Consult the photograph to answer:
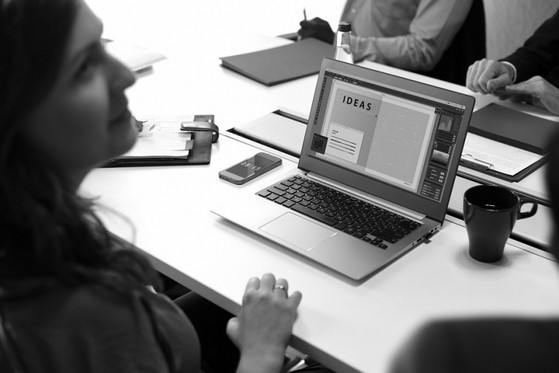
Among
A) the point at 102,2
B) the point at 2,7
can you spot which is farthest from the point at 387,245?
the point at 102,2

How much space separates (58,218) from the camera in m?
0.85

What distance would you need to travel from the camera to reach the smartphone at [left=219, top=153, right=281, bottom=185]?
1.66 metres

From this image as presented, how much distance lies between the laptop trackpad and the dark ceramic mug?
0.27 metres

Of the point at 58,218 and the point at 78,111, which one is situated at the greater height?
the point at 78,111

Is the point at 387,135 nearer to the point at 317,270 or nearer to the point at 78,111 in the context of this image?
the point at 317,270

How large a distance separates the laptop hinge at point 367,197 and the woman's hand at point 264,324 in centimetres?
36

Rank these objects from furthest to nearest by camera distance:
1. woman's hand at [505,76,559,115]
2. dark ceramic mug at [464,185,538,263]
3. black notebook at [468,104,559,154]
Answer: woman's hand at [505,76,559,115], black notebook at [468,104,559,154], dark ceramic mug at [464,185,538,263]

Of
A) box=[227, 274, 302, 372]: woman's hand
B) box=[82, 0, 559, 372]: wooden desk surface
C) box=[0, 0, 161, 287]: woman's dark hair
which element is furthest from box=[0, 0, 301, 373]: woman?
box=[227, 274, 302, 372]: woman's hand

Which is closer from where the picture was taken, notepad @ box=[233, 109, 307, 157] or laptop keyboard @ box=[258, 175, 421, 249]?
laptop keyboard @ box=[258, 175, 421, 249]

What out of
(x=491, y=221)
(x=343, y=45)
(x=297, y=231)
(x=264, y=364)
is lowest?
(x=264, y=364)

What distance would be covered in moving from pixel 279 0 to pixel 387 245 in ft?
12.6

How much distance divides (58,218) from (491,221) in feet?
2.70

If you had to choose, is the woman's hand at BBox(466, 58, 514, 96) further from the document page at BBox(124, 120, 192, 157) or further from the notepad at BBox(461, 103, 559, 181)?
the document page at BBox(124, 120, 192, 157)

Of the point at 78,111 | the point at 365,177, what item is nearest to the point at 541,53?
the point at 365,177
